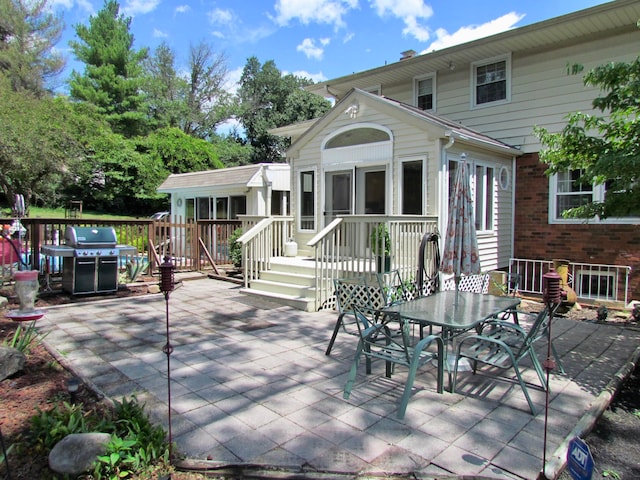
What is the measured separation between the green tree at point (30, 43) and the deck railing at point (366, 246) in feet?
88.7

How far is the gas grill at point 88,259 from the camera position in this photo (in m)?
7.78

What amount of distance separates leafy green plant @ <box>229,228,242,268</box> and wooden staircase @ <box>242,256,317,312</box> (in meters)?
2.19

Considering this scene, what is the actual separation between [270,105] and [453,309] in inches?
1478

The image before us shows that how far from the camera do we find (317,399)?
3814 mm

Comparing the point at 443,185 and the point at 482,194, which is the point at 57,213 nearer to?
the point at 443,185

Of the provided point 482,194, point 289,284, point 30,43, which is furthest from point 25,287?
point 30,43

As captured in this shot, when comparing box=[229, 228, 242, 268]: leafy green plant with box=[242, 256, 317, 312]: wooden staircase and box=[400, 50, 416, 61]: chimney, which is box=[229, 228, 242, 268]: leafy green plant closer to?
box=[242, 256, 317, 312]: wooden staircase

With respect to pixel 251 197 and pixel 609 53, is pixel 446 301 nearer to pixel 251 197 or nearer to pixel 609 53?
pixel 609 53

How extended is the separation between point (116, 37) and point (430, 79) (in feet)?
88.6

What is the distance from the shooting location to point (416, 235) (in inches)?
314

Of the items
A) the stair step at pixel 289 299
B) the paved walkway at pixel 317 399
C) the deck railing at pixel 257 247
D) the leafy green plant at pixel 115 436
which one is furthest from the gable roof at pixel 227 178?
the leafy green plant at pixel 115 436

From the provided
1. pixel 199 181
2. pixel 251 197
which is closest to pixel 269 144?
pixel 199 181

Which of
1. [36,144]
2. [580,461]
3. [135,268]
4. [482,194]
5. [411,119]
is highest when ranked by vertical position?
[36,144]

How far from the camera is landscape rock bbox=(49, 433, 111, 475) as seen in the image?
8.32ft
